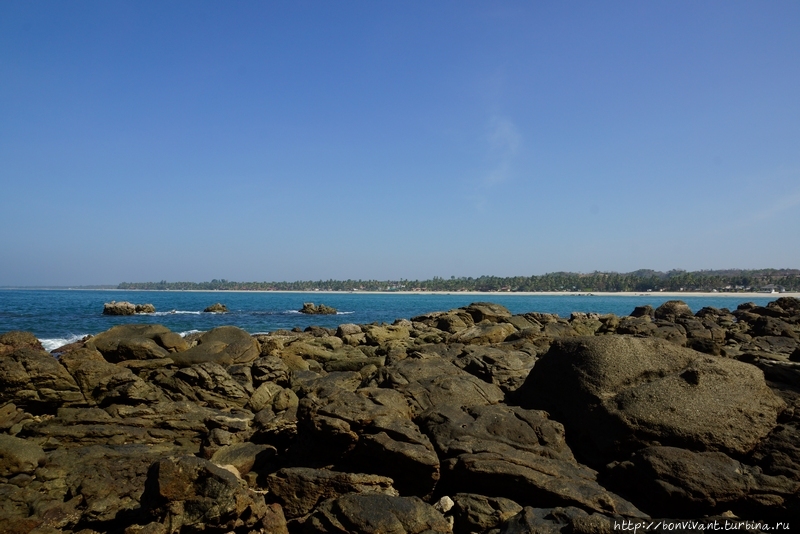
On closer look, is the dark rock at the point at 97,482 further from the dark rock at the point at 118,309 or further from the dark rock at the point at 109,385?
the dark rock at the point at 118,309

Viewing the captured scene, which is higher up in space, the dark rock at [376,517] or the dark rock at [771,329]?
the dark rock at [771,329]

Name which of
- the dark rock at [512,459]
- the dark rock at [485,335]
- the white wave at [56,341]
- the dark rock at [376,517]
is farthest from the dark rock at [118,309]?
the dark rock at [376,517]

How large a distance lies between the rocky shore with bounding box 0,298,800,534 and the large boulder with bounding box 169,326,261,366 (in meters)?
4.47

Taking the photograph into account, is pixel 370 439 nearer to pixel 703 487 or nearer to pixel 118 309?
pixel 703 487

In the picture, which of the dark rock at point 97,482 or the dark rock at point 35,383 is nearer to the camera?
the dark rock at point 97,482

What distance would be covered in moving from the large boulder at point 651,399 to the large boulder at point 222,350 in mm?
11560

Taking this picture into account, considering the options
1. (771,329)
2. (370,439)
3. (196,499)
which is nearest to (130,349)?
(196,499)

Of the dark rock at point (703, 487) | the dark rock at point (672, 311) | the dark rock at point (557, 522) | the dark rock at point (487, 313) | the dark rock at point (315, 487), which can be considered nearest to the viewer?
the dark rock at point (557, 522)

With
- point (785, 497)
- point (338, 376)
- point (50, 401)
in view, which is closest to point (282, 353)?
point (338, 376)

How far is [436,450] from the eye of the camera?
7812 mm

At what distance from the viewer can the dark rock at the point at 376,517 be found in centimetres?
626

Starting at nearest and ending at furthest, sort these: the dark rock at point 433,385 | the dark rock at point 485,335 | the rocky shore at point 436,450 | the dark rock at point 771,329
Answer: the rocky shore at point 436,450 < the dark rock at point 433,385 < the dark rock at point 485,335 < the dark rock at point 771,329

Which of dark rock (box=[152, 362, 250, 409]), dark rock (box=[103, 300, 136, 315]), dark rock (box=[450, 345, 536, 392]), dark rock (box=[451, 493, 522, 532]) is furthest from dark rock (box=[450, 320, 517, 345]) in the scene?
dark rock (box=[103, 300, 136, 315])

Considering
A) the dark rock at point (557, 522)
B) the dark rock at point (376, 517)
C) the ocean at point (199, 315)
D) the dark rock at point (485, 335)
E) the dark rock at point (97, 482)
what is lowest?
the ocean at point (199, 315)
